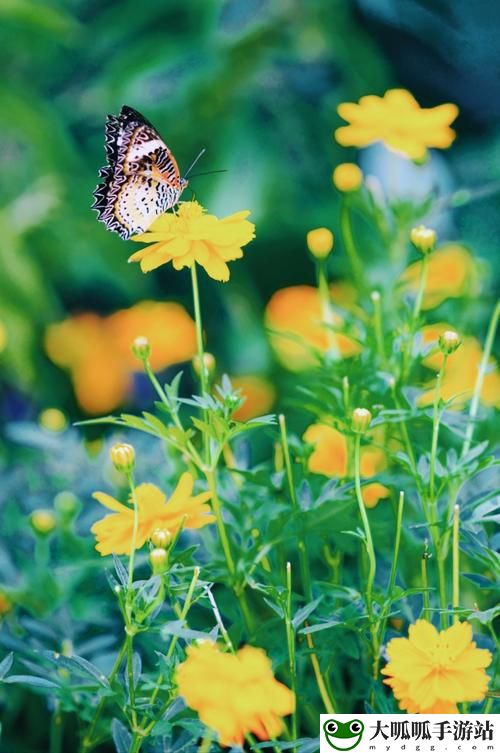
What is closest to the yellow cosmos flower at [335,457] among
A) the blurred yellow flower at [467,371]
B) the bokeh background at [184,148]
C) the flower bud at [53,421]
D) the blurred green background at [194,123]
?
the blurred yellow flower at [467,371]

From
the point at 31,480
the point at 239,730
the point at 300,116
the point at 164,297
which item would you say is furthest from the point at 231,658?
the point at 300,116

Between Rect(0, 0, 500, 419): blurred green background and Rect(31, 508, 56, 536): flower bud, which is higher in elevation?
Rect(0, 0, 500, 419): blurred green background

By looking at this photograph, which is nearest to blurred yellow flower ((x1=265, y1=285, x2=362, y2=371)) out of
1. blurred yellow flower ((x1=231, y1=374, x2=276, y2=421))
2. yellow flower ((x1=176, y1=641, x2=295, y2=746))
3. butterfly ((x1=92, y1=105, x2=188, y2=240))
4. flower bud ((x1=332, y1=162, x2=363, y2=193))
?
blurred yellow flower ((x1=231, y1=374, x2=276, y2=421))

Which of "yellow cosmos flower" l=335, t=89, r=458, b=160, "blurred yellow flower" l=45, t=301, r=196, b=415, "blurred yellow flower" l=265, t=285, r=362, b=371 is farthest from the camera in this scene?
"blurred yellow flower" l=45, t=301, r=196, b=415

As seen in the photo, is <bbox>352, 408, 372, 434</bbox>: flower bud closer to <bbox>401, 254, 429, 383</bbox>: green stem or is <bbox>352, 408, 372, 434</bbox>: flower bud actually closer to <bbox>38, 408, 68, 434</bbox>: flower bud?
<bbox>401, 254, 429, 383</bbox>: green stem

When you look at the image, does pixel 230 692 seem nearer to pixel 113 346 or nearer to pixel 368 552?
Result: pixel 368 552

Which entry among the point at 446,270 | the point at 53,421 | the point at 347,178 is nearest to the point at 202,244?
the point at 347,178

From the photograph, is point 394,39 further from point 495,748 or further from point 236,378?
point 495,748
